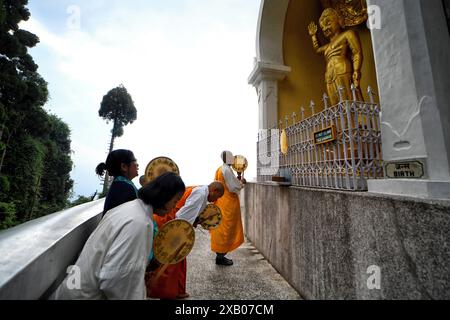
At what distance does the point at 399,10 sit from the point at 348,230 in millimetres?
2053

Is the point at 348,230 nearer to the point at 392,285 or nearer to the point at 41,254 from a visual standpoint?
the point at 392,285

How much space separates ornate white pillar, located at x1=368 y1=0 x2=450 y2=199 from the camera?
157cm

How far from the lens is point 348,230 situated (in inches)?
80.0

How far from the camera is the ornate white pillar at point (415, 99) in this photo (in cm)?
157

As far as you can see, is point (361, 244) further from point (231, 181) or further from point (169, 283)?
point (231, 181)

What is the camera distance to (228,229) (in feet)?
13.4

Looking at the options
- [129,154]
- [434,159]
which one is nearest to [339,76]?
[434,159]

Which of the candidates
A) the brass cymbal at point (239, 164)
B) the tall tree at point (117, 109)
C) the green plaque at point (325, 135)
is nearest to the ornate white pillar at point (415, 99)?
the green plaque at point (325, 135)

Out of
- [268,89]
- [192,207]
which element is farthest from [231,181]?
[268,89]

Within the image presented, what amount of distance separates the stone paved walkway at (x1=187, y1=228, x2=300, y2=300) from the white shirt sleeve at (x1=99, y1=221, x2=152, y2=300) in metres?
2.00

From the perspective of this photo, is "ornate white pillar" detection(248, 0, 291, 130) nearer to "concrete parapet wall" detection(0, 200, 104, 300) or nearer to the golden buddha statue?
the golden buddha statue

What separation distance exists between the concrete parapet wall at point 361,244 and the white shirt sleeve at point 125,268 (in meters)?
1.81

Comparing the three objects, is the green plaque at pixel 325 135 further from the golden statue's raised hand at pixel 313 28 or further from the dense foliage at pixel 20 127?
the dense foliage at pixel 20 127

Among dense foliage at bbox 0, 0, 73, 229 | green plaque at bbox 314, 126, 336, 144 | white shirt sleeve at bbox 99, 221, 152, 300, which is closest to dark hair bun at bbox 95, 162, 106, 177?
white shirt sleeve at bbox 99, 221, 152, 300
